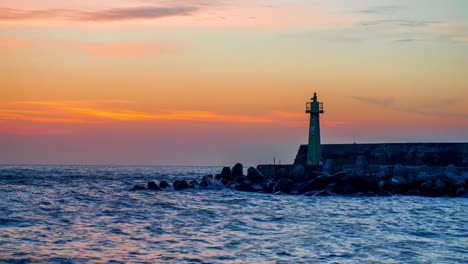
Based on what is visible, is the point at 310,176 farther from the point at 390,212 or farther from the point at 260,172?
the point at 390,212

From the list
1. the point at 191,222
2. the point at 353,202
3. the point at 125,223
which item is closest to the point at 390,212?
the point at 353,202

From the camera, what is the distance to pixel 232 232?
17.4 meters

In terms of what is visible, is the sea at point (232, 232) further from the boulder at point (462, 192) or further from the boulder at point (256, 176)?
the boulder at point (256, 176)

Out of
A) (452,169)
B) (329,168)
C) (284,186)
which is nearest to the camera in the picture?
(452,169)

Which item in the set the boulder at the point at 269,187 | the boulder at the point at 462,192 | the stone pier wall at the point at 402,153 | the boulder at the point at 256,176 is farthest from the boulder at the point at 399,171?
the boulder at the point at 256,176

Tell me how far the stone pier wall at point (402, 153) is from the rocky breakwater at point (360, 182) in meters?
2.30

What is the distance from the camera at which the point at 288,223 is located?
19.8m

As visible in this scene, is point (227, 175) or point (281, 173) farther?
point (227, 175)

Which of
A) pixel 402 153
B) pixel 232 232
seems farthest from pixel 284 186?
pixel 232 232

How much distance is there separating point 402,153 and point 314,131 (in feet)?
16.2

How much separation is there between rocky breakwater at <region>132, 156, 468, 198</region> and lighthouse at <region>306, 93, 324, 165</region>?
153 cm

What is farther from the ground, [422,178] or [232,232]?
[422,178]

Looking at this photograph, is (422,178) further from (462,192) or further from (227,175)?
(227,175)

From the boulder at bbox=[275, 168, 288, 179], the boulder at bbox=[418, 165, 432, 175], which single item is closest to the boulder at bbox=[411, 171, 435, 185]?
the boulder at bbox=[418, 165, 432, 175]
